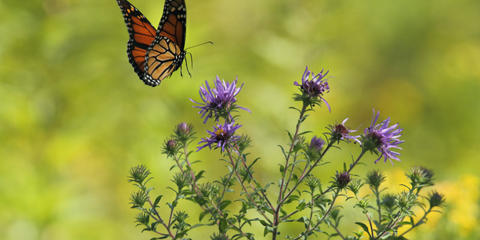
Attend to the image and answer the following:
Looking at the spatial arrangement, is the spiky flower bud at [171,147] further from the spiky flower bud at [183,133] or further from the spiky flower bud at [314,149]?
the spiky flower bud at [314,149]

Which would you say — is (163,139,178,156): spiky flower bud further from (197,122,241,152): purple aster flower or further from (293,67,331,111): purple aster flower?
(293,67,331,111): purple aster flower

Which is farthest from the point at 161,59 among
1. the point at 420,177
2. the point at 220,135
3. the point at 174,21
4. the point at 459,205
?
the point at 459,205

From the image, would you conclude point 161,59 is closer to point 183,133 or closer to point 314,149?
point 183,133

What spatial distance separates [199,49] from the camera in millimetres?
2502

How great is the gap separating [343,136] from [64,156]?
1.69m

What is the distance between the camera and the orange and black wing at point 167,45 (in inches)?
57.0

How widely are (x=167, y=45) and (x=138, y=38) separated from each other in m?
0.12

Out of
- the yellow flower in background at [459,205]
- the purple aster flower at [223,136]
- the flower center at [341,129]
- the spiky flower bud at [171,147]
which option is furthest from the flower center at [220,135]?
the yellow flower in background at [459,205]

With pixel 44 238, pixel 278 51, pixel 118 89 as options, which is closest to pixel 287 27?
pixel 278 51

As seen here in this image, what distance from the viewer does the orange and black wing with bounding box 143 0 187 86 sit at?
145 centimetres

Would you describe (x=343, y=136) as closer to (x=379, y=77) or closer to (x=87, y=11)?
(x=87, y=11)

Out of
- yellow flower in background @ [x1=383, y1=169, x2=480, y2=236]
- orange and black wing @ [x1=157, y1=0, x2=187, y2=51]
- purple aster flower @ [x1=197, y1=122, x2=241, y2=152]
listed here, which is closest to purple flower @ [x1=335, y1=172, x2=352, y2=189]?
purple aster flower @ [x1=197, y1=122, x2=241, y2=152]

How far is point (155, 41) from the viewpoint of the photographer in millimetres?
1480

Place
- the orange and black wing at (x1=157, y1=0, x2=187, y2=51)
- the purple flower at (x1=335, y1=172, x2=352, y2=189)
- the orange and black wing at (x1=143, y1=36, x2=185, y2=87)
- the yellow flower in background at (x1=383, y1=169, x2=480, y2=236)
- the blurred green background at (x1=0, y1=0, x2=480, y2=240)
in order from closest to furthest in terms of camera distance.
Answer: the purple flower at (x1=335, y1=172, x2=352, y2=189) → the orange and black wing at (x1=157, y1=0, x2=187, y2=51) → the orange and black wing at (x1=143, y1=36, x2=185, y2=87) → the yellow flower in background at (x1=383, y1=169, x2=480, y2=236) → the blurred green background at (x1=0, y1=0, x2=480, y2=240)
